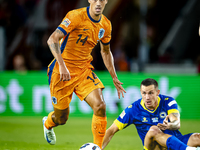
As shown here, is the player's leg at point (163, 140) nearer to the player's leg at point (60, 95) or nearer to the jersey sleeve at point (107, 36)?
the player's leg at point (60, 95)

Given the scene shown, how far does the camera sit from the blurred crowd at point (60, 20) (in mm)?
12849

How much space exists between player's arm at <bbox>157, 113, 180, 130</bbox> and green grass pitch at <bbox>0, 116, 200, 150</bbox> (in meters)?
1.87

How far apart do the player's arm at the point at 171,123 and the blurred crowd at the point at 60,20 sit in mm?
8004

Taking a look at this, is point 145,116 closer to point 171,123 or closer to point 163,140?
point 163,140

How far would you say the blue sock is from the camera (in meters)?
4.29

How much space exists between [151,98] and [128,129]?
15.3ft

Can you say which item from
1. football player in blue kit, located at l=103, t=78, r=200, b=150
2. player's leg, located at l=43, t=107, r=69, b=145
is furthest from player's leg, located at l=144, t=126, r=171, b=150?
player's leg, located at l=43, t=107, r=69, b=145

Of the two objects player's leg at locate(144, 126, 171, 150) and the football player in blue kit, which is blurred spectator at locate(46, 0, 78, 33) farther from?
player's leg at locate(144, 126, 171, 150)

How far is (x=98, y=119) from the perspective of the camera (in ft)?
16.3

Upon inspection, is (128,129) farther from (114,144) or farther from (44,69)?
(44,69)

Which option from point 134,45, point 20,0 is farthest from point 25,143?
→ point 134,45

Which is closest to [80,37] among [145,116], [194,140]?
[145,116]

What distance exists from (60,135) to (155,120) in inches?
138

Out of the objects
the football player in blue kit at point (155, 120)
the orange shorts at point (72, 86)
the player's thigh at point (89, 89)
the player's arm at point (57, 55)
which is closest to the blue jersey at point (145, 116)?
the football player in blue kit at point (155, 120)
